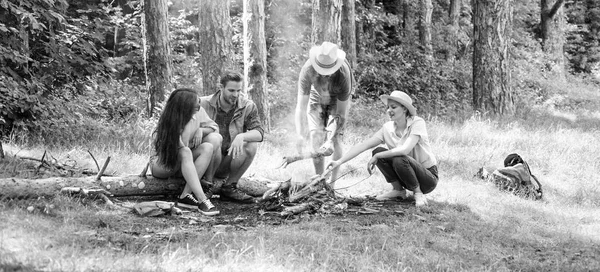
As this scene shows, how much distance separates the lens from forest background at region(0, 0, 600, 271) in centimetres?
504

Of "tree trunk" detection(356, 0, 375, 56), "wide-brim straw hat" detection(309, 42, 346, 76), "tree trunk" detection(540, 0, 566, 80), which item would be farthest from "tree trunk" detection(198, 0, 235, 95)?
"tree trunk" detection(540, 0, 566, 80)

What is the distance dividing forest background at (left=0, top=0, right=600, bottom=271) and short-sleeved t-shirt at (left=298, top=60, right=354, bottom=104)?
42.3 inches

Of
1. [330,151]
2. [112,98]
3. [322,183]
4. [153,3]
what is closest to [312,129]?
[330,151]

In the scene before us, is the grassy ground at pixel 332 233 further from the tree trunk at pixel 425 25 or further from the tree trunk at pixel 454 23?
the tree trunk at pixel 454 23

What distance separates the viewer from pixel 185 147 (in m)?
6.69

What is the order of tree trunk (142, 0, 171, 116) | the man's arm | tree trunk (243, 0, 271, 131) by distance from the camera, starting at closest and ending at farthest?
the man's arm < tree trunk (243, 0, 271, 131) < tree trunk (142, 0, 171, 116)

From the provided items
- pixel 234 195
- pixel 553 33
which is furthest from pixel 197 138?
pixel 553 33

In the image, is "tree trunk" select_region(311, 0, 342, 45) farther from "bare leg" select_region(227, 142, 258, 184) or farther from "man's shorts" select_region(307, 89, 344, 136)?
"bare leg" select_region(227, 142, 258, 184)

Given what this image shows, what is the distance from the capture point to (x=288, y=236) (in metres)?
5.62

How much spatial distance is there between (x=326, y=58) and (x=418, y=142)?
4.55ft

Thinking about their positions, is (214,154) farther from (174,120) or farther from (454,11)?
(454,11)

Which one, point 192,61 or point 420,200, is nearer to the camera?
point 420,200

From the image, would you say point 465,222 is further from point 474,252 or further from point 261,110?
point 261,110

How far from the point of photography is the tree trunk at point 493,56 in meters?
14.1
